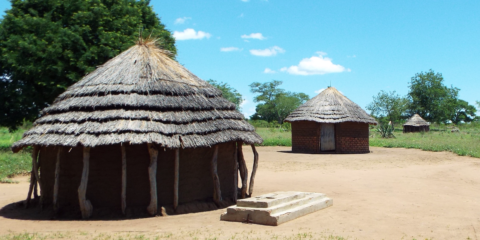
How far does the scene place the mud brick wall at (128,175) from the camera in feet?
28.3

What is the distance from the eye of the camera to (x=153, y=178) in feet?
27.3

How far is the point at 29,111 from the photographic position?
1984cm

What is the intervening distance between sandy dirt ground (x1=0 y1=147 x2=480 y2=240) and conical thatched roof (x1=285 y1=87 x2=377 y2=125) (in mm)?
6480

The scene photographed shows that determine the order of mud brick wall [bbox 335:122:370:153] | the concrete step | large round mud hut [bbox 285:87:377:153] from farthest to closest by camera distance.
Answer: mud brick wall [bbox 335:122:370:153] → large round mud hut [bbox 285:87:377:153] → the concrete step

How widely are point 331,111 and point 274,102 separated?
54364 mm

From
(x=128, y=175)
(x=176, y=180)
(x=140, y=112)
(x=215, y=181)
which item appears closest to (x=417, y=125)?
(x=215, y=181)

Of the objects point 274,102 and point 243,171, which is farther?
point 274,102

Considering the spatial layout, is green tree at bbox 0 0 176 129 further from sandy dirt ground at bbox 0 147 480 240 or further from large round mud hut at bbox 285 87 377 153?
large round mud hut at bbox 285 87 377 153

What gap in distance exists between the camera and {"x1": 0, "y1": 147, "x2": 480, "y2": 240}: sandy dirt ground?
6914mm

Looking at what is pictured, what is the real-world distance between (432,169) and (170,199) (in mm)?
11142

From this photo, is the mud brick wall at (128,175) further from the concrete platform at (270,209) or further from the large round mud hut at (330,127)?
the large round mud hut at (330,127)

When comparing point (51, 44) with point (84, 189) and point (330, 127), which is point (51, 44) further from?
point (330, 127)

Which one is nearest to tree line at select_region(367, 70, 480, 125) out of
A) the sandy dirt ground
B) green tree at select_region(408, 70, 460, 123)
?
green tree at select_region(408, 70, 460, 123)

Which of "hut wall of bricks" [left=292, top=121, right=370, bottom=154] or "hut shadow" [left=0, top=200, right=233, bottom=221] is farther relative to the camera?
"hut wall of bricks" [left=292, top=121, right=370, bottom=154]
